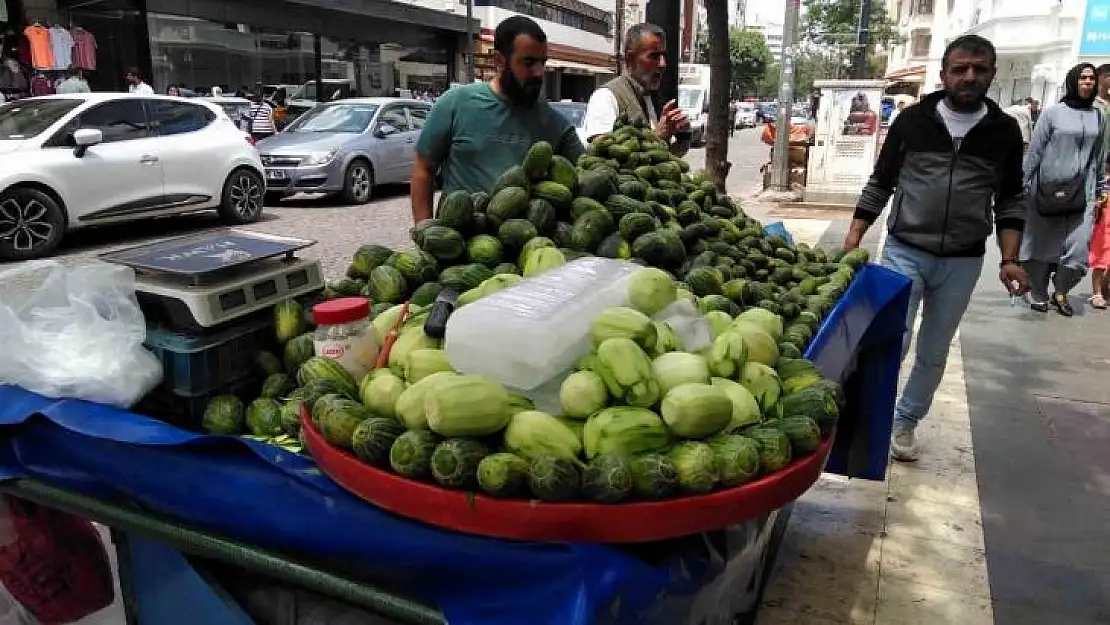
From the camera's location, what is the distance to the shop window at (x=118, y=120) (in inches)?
362

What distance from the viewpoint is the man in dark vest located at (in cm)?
439

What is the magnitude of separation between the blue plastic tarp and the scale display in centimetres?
41

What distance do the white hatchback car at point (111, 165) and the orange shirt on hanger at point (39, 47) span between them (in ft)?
19.0

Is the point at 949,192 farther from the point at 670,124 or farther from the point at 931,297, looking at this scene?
the point at 670,124

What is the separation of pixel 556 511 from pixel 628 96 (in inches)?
136

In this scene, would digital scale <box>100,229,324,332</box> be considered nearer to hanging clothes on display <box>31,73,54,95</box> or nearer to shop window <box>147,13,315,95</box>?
hanging clothes on display <box>31,73,54,95</box>

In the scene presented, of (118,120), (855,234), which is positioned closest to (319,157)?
(118,120)

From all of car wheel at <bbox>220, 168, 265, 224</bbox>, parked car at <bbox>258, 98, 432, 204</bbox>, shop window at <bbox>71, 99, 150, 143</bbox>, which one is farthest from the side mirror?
parked car at <bbox>258, 98, 432, 204</bbox>

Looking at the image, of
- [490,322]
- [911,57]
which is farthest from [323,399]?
[911,57]

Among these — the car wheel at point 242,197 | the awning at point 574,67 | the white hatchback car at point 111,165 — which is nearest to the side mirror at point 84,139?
the white hatchback car at point 111,165

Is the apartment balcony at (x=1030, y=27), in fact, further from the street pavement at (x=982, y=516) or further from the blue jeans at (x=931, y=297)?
the blue jeans at (x=931, y=297)

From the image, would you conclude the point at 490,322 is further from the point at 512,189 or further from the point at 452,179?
the point at 452,179

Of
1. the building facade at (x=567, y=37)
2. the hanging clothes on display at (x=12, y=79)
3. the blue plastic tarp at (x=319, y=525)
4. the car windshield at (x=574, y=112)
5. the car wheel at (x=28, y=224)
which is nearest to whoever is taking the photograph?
the blue plastic tarp at (x=319, y=525)

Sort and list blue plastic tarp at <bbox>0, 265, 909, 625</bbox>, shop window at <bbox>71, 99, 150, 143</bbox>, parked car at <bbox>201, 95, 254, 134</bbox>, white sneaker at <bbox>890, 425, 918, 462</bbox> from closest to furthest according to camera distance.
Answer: blue plastic tarp at <bbox>0, 265, 909, 625</bbox>
white sneaker at <bbox>890, 425, 918, 462</bbox>
shop window at <bbox>71, 99, 150, 143</bbox>
parked car at <bbox>201, 95, 254, 134</bbox>
